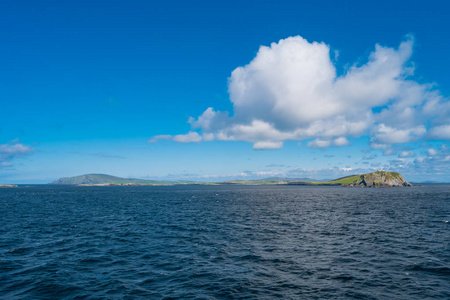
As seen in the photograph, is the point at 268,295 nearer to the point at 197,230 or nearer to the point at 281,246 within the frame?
the point at 281,246

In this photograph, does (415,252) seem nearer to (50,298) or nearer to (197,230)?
(197,230)

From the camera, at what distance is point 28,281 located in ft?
92.8

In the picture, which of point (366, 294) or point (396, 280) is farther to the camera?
point (396, 280)

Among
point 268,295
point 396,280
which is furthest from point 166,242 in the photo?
point 396,280

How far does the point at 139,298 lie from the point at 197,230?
105 feet

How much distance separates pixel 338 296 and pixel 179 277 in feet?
54.6

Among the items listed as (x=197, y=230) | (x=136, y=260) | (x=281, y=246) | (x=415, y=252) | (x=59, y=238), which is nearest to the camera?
(x=136, y=260)

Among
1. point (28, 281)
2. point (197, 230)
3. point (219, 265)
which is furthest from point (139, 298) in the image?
point (197, 230)

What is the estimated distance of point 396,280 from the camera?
28.0m

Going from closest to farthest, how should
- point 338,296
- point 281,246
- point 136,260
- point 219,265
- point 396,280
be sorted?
point 338,296 < point 396,280 < point 219,265 < point 136,260 < point 281,246

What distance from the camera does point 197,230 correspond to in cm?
5603

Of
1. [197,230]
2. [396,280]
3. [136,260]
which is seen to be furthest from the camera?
[197,230]

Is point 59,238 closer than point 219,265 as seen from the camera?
No

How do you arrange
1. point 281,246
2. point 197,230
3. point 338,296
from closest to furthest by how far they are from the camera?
point 338,296, point 281,246, point 197,230
